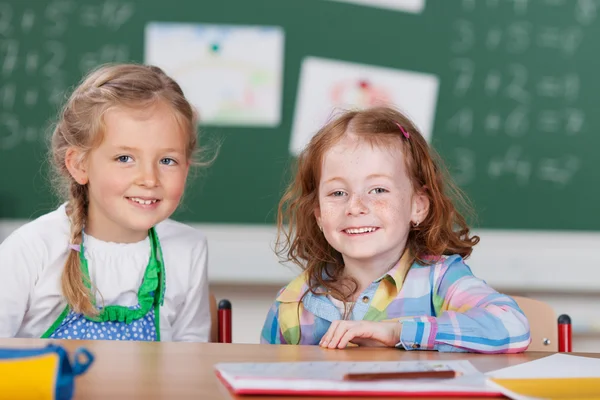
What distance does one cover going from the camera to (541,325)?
188 cm

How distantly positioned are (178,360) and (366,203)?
0.62 m

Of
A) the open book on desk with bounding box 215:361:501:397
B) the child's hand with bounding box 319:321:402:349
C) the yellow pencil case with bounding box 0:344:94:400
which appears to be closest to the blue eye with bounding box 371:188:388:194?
the child's hand with bounding box 319:321:402:349

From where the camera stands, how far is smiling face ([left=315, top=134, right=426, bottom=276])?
1722 mm

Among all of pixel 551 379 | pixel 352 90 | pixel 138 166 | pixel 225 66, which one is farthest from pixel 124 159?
pixel 352 90

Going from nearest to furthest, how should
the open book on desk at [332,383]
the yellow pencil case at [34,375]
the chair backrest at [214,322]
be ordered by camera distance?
the yellow pencil case at [34,375], the open book on desk at [332,383], the chair backrest at [214,322]

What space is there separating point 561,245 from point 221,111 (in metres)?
1.29

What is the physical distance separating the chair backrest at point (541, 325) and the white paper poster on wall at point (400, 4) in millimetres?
1467

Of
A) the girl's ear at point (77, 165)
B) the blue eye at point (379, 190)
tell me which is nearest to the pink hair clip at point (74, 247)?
the girl's ear at point (77, 165)

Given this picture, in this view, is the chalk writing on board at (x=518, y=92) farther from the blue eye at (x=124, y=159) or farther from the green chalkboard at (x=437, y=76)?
the blue eye at (x=124, y=159)

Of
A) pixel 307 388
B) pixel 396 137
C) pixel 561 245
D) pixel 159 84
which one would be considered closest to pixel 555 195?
pixel 561 245

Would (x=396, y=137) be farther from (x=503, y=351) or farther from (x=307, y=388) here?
(x=307, y=388)

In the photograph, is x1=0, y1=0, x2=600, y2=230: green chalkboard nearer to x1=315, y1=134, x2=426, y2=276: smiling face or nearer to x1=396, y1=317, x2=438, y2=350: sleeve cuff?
x1=315, y1=134, x2=426, y2=276: smiling face

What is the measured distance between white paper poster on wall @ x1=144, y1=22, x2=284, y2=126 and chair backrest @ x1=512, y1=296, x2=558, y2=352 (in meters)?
1.41

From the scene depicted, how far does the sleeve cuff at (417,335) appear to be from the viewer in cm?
142
